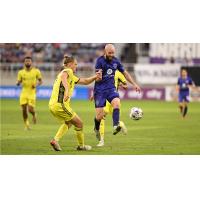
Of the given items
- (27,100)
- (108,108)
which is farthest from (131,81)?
(27,100)

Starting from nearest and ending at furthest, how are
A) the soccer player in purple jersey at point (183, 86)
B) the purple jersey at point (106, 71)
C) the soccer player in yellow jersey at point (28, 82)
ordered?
the purple jersey at point (106, 71), the soccer player in yellow jersey at point (28, 82), the soccer player in purple jersey at point (183, 86)

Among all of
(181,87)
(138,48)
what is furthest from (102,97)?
(138,48)

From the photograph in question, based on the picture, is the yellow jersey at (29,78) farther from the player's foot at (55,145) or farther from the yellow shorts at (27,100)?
the player's foot at (55,145)

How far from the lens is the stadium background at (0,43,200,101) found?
2430 cm

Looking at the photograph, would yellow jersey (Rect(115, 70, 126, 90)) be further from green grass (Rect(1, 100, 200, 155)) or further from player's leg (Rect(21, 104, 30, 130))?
player's leg (Rect(21, 104, 30, 130))

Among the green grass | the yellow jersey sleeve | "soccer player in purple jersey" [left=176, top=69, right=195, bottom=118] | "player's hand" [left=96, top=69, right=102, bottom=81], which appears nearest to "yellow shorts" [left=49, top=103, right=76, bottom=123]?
the green grass

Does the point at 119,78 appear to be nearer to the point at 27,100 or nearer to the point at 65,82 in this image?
the point at 65,82

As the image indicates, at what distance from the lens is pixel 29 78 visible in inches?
679

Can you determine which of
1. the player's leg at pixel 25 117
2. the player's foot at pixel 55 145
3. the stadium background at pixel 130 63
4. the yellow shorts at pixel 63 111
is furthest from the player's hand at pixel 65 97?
the stadium background at pixel 130 63

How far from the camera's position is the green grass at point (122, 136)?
12754 mm

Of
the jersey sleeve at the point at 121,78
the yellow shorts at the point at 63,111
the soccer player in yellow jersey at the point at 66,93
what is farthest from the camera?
the jersey sleeve at the point at 121,78

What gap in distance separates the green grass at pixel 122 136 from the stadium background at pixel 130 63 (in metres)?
2.38

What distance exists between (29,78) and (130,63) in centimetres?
1232

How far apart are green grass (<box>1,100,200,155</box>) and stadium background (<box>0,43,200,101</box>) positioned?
2.38m
